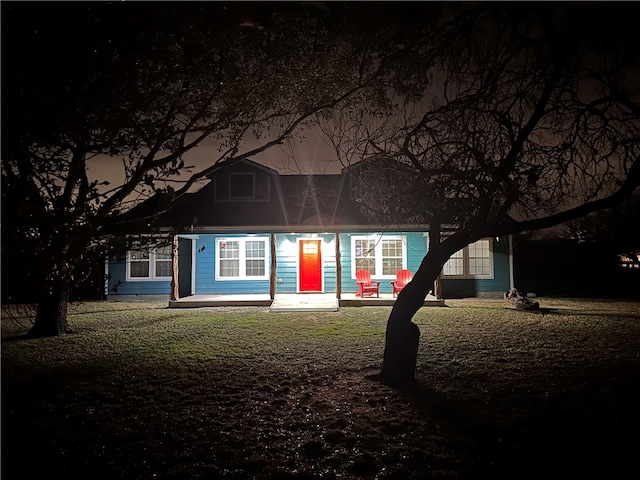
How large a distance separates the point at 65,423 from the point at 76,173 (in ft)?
8.55

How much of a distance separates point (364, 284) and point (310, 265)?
7.87 ft

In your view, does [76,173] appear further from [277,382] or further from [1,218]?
[277,382]

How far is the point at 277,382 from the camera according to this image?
5930 mm

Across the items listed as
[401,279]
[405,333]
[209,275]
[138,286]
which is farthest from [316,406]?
[138,286]

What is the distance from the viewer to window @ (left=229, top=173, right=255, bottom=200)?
17188 mm

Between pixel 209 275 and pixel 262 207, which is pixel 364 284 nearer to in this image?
pixel 262 207

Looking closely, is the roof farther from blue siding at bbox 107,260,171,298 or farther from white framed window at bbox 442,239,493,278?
white framed window at bbox 442,239,493,278

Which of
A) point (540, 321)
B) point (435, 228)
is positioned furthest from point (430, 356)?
point (540, 321)

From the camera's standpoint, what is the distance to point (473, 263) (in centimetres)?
1695

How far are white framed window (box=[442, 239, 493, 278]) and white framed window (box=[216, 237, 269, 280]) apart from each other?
7.11 m

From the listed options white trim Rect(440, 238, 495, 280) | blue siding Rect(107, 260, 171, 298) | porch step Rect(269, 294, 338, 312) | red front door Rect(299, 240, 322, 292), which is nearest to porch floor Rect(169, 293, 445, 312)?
porch step Rect(269, 294, 338, 312)

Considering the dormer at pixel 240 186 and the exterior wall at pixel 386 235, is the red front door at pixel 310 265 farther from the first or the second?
the dormer at pixel 240 186

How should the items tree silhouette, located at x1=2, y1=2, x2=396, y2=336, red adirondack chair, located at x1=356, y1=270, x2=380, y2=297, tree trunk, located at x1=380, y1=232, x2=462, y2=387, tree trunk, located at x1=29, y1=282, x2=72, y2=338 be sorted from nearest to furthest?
1. tree silhouette, located at x1=2, y1=2, x2=396, y2=336
2. tree trunk, located at x1=380, y1=232, x2=462, y2=387
3. tree trunk, located at x1=29, y1=282, x2=72, y2=338
4. red adirondack chair, located at x1=356, y1=270, x2=380, y2=297

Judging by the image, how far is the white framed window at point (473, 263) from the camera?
55.4ft
